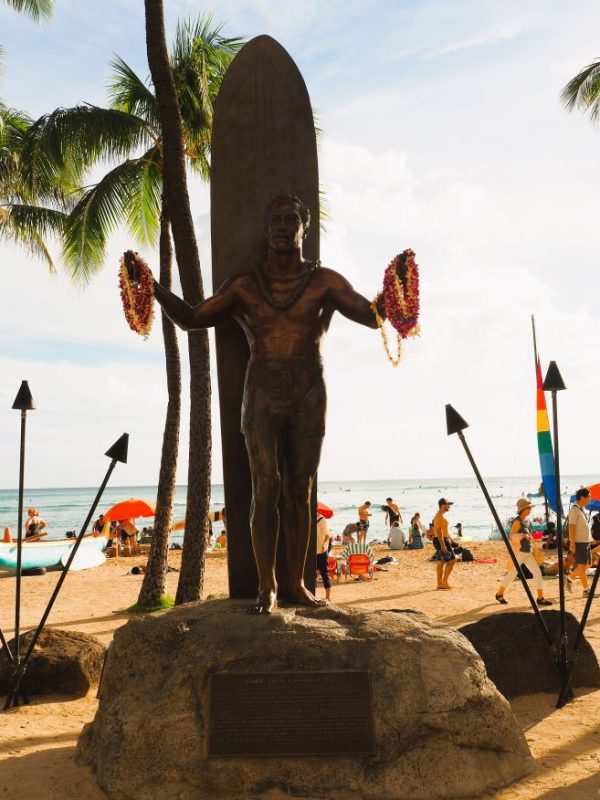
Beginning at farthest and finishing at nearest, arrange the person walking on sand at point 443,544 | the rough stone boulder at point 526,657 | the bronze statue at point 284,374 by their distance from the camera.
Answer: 1. the person walking on sand at point 443,544
2. the rough stone boulder at point 526,657
3. the bronze statue at point 284,374

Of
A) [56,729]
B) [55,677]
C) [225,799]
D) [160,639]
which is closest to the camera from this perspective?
[225,799]

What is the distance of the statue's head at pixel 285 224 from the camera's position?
4.68m

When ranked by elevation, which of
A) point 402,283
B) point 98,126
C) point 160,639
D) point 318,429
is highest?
point 98,126

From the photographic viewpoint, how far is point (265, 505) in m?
4.55

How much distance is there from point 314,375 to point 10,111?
16896mm

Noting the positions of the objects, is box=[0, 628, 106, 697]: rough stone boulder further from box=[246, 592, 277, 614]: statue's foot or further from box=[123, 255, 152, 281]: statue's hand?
box=[123, 255, 152, 281]: statue's hand

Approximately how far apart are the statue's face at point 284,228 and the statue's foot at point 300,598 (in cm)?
213

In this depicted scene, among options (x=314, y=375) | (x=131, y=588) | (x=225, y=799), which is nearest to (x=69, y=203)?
(x=131, y=588)

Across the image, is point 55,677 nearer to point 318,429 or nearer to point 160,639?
point 160,639

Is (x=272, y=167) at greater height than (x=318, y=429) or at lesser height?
greater

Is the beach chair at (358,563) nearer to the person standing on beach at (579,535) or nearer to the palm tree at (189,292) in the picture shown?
the person standing on beach at (579,535)

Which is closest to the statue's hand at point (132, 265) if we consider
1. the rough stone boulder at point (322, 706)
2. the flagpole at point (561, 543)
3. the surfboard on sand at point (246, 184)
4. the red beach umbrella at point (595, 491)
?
the surfboard on sand at point (246, 184)

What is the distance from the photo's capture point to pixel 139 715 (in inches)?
154

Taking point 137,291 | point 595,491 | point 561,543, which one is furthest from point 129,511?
point 137,291
